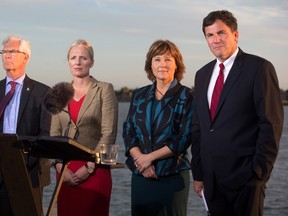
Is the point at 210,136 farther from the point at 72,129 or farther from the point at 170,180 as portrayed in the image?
the point at 72,129

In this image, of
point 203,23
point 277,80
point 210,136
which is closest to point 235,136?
point 210,136

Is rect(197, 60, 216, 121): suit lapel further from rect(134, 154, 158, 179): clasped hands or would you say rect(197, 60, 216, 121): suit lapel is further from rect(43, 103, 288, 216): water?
rect(43, 103, 288, 216): water

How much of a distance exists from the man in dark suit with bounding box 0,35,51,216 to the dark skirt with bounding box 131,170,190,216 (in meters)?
0.90

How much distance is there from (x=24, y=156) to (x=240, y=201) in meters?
1.64

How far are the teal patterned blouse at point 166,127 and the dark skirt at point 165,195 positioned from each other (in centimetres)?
8

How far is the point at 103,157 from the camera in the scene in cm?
479

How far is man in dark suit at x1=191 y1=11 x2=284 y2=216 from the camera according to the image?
448 cm

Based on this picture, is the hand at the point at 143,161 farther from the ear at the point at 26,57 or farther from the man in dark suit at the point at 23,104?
the ear at the point at 26,57

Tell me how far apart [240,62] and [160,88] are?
107 centimetres

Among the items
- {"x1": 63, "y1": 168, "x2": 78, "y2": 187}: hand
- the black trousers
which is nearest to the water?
{"x1": 63, "y1": 168, "x2": 78, "y2": 187}: hand

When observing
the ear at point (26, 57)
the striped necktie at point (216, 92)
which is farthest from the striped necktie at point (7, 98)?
the striped necktie at point (216, 92)

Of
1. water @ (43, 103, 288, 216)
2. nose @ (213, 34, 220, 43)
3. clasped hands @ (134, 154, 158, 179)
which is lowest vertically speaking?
water @ (43, 103, 288, 216)

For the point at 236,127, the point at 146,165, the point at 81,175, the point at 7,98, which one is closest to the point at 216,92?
the point at 236,127

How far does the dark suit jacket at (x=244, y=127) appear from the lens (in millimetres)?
4457
